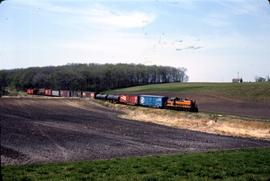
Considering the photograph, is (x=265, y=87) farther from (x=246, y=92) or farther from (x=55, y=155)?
(x=55, y=155)

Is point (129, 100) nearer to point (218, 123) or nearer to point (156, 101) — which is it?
point (156, 101)

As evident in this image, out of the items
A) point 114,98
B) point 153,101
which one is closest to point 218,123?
point 153,101

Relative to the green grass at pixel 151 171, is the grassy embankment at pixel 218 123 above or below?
below

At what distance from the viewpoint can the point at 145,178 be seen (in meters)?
→ 13.4

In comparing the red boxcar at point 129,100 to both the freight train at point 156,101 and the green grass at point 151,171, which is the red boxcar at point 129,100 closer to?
the freight train at point 156,101

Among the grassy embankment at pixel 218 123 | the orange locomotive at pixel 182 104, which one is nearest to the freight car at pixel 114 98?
the orange locomotive at pixel 182 104

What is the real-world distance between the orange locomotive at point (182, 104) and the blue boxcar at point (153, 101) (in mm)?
1416

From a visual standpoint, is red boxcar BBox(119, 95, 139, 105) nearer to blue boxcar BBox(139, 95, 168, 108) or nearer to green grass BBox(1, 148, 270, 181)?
blue boxcar BBox(139, 95, 168, 108)

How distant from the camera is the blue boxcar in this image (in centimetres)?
7256

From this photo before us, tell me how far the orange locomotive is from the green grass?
151ft

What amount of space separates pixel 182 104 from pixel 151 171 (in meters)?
52.1

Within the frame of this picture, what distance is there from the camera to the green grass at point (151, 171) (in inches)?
534

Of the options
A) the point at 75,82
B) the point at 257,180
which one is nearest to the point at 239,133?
the point at 257,180

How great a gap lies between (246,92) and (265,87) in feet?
17.2
